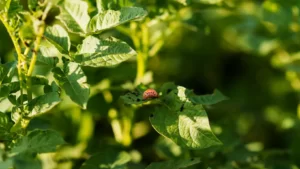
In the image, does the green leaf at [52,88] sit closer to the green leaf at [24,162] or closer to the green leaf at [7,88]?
the green leaf at [7,88]

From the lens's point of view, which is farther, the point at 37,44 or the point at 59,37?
the point at 59,37

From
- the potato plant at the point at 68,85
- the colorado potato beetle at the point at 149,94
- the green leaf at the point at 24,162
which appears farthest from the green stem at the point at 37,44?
the colorado potato beetle at the point at 149,94

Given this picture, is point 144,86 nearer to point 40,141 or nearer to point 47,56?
point 47,56

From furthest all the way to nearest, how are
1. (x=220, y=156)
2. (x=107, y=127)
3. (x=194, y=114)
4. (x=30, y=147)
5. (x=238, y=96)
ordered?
(x=238, y=96)
(x=107, y=127)
(x=220, y=156)
(x=194, y=114)
(x=30, y=147)

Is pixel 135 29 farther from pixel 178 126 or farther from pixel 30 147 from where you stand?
pixel 30 147

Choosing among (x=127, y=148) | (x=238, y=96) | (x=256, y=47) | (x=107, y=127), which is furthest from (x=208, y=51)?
(x=127, y=148)

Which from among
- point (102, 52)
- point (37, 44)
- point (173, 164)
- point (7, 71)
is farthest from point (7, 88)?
point (173, 164)
